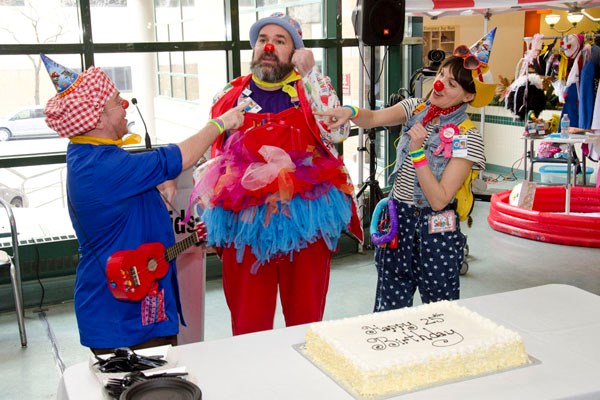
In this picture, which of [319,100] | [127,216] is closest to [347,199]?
[319,100]

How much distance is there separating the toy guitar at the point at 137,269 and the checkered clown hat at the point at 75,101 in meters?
0.46

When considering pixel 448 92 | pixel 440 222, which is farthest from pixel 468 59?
pixel 440 222

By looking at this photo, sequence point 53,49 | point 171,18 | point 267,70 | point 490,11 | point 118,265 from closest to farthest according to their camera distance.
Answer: point 118,265, point 267,70, point 53,49, point 171,18, point 490,11

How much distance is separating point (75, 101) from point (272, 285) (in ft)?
3.62

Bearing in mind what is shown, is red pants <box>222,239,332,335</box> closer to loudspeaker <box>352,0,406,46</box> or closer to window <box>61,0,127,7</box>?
loudspeaker <box>352,0,406,46</box>

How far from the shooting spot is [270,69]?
9.22ft

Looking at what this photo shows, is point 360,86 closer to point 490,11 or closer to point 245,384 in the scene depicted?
point 490,11

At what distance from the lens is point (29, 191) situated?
4898 millimetres

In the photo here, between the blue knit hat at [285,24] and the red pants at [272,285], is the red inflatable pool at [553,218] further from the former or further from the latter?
the blue knit hat at [285,24]

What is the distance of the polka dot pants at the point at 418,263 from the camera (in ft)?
9.07

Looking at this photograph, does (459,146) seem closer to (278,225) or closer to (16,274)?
(278,225)

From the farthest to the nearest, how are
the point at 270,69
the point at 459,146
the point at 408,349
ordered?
the point at 270,69 < the point at 459,146 < the point at 408,349

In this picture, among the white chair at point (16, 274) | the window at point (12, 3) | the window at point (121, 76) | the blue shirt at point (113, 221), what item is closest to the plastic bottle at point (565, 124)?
the window at point (121, 76)

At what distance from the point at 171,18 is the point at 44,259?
6.60ft
